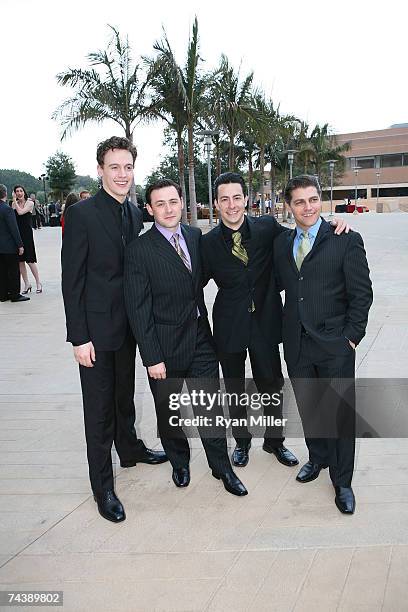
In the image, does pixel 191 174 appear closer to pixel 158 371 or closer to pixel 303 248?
pixel 303 248

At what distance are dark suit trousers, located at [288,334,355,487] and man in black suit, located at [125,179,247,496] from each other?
20.1 inches

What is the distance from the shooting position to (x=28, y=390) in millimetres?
5387

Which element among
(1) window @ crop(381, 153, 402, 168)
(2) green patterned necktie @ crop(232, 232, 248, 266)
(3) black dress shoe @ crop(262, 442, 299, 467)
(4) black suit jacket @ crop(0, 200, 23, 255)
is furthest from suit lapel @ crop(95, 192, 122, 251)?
(1) window @ crop(381, 153, 402, 168)

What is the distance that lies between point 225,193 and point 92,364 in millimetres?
1190

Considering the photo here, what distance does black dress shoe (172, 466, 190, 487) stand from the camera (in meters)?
3.54

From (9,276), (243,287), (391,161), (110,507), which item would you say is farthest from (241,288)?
(391,161)

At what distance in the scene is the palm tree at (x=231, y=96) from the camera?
22.3 metres

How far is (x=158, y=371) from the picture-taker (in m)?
3.29

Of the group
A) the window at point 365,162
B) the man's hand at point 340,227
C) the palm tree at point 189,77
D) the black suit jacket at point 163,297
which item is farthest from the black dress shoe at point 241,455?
the window at point 365,162

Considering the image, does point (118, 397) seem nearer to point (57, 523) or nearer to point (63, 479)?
point (63, 479)

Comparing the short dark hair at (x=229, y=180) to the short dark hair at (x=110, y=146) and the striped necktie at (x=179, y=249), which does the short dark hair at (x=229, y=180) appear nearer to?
the striped necktie at (x=179, y=249)

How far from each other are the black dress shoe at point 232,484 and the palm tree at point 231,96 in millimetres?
19909

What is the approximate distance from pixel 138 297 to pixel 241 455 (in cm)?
135

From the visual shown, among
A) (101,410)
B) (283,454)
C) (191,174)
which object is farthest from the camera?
(191,174)
